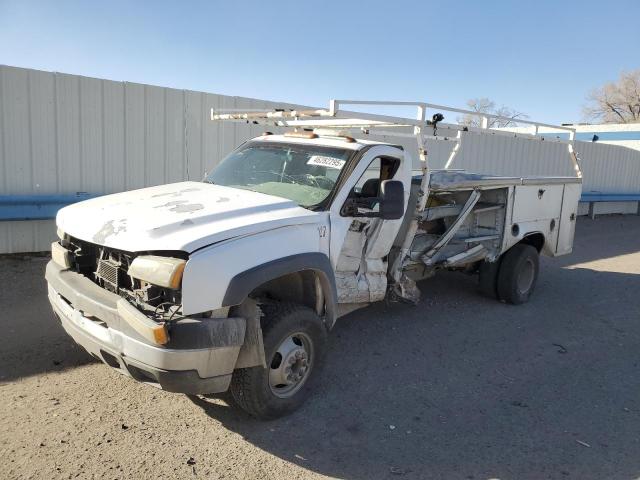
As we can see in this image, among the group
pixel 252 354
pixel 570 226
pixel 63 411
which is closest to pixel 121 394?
pixel 63 411

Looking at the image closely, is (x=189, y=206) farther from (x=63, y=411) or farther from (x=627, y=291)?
(x=627, y=291)

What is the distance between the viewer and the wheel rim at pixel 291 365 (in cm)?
368

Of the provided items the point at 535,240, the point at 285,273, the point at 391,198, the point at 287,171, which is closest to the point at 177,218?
the point at 285,273

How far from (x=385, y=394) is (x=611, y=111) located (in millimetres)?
61293

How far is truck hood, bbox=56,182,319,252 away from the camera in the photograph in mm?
3162

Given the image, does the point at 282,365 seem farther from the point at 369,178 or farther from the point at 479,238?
the point at 479,238

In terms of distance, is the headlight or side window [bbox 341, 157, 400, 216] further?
side window [bbox 341, 157, 400, 216]

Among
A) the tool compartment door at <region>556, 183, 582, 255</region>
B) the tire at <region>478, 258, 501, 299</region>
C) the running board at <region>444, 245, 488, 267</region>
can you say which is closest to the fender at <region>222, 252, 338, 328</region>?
the running board at <region>444, 245, 488, 267</region>

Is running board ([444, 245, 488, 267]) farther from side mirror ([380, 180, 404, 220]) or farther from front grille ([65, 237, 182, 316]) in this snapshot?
front grille ([65, 237, 182, 316])

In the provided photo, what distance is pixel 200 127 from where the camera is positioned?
887cm

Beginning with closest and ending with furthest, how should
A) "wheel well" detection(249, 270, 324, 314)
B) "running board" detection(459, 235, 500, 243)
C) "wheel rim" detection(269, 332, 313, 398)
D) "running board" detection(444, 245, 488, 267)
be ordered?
"wheel rim" detection(269, 332, 313, 398) → "wheel well" detection(249, 270, 324, 314) → "running board" detection(444, 245, 488, 267) → "running board" detection(459, 235, 500, 243)

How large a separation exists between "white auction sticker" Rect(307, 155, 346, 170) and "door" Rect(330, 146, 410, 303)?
0.15m

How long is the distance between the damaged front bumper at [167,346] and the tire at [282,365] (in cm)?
25

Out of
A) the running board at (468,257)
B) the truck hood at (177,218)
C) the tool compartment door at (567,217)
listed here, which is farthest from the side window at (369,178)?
the tool compartment door at (567,217)
